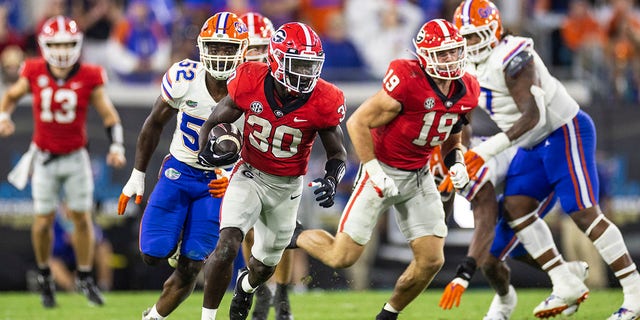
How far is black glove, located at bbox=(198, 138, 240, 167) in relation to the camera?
5852 millimetres

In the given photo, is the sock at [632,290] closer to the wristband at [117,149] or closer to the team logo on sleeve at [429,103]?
the team logo on sleeve at [429,103]

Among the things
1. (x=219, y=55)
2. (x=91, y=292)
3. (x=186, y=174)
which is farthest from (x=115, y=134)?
(x=219, y=55)

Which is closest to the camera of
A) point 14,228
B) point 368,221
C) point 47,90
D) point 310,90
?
point 310,90

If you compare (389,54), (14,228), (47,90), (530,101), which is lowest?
(14,228)

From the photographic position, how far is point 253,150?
6.27 meters

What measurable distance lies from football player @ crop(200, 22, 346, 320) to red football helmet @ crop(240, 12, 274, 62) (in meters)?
1.41

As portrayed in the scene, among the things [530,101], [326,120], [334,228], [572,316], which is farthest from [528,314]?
[334,228]

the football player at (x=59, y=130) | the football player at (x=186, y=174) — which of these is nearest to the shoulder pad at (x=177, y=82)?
the football player at (x=186, y=174)

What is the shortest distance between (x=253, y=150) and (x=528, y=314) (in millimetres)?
2880

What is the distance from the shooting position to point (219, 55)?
6555mm

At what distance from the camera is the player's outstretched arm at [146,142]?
Answer: 6.68m

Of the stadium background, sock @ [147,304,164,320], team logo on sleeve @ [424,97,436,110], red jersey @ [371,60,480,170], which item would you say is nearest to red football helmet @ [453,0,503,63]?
red jersey @ [371,60,480,170]

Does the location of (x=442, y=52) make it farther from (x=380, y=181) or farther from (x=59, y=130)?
(x=59, y=130)

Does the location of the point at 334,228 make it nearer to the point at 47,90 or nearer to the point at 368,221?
the point at 47,90
